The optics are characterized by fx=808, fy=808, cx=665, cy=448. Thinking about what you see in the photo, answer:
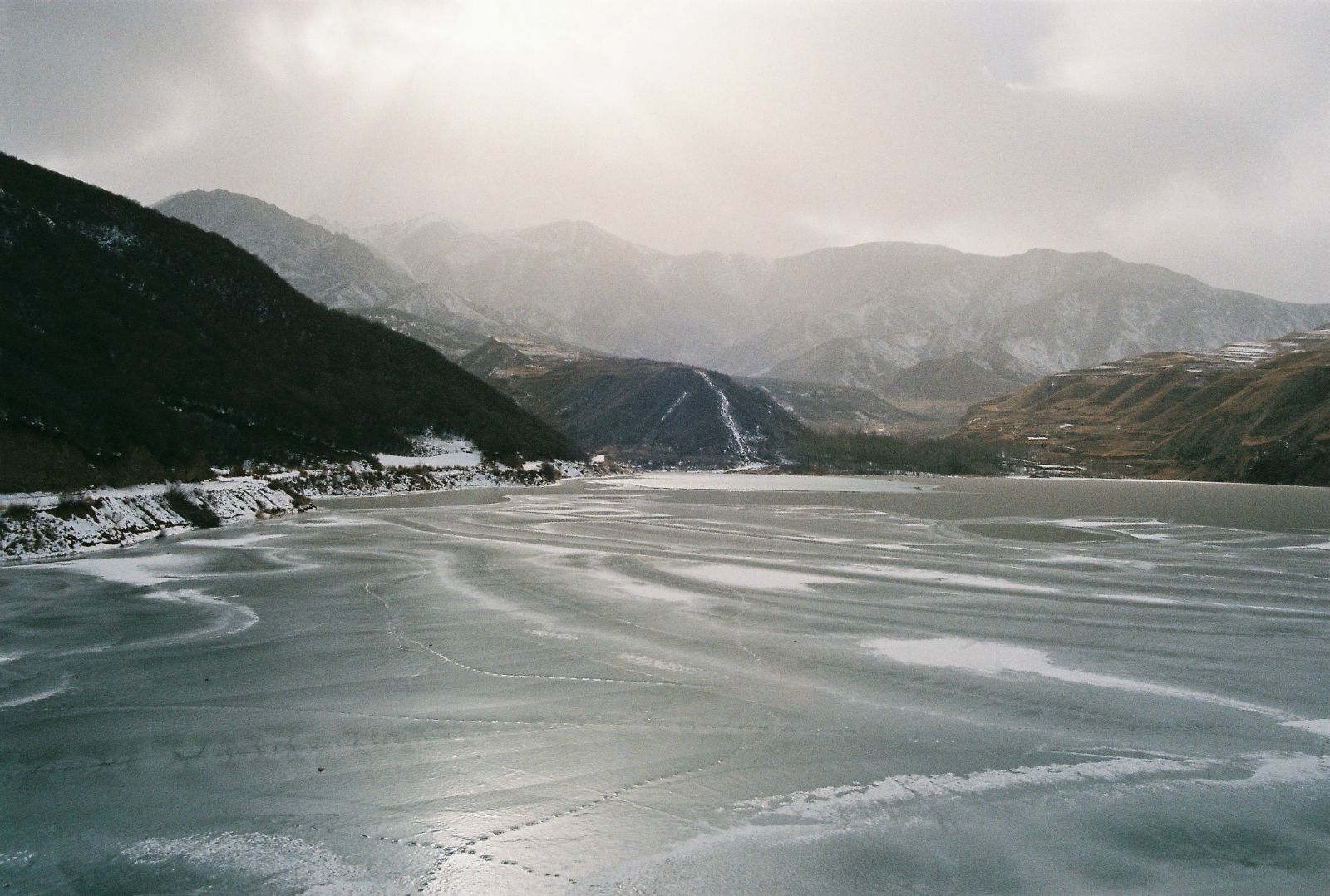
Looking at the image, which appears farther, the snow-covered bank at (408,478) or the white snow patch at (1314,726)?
the snow-covered bank at (408,478)

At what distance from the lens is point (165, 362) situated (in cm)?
7269

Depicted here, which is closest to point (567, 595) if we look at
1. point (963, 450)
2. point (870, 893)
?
point (870, 893)

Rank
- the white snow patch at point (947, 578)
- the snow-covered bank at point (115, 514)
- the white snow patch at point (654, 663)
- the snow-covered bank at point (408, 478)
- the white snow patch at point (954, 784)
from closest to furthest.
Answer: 1. the white snow patch at point (954, 784)
2. the white snow patch at point (654, 663)
3. the white snow patch at point (947, 578)
4. the snow-covered bank at point (115, 514)
5. the snow-covered bank at point (408, 478)

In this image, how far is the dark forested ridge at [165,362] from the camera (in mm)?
48156

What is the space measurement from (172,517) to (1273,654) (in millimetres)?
42553

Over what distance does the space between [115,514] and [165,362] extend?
45.2 meters

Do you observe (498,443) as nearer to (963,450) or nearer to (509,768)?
(509,768)

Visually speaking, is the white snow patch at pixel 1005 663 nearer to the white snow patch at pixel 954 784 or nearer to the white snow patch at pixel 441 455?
the white snow patch at pixel 954 784

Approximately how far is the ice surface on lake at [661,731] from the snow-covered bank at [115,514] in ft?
13.4

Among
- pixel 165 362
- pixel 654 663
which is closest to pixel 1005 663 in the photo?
pixel 654 663

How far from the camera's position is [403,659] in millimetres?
15211

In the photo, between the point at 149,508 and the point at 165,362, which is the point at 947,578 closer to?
the point at 149,508

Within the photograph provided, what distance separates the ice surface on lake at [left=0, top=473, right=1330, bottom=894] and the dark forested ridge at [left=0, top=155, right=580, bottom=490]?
26.9m

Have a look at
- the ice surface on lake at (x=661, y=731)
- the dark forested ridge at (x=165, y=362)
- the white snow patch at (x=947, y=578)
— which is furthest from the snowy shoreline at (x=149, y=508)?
the white snow patch at (x=947, y=578)
